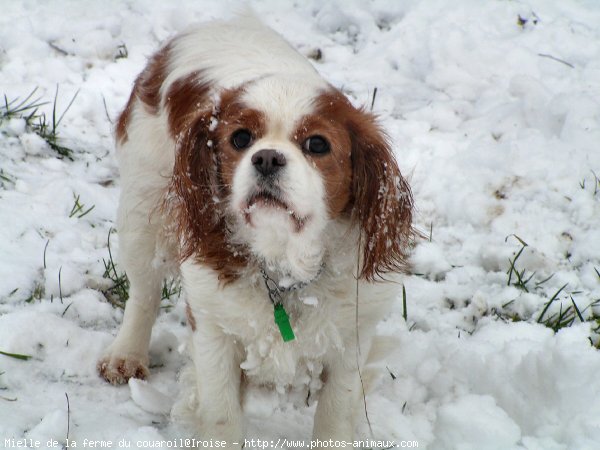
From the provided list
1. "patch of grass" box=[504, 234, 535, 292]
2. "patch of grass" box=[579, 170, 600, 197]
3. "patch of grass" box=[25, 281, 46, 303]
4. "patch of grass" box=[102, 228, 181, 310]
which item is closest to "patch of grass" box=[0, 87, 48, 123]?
"patch of grass" box=[102, 228, 181, 310]

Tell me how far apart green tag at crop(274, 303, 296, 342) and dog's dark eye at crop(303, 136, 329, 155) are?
469 mm

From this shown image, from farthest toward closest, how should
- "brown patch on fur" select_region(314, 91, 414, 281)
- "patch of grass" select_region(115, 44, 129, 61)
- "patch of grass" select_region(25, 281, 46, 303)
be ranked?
1. "patch of grass" select_region(115, 44, 129, 61)
2. "patch of grass" select_region(25, 281, 46, 303)
3. "brown patch on fur" select_region(314, 91, 414, 281)

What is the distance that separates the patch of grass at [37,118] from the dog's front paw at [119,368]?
1.49 metres

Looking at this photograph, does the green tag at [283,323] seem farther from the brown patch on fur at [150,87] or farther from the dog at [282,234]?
the brown patch on fur at [150,87]

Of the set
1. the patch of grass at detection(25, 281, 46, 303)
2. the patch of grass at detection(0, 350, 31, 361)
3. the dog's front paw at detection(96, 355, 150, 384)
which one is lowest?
the dog's front paw at detection(96, 355, 150, 384)

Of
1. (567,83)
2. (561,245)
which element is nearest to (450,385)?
(561,245)

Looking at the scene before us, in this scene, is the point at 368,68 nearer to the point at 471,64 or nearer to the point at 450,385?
the point at 471,64

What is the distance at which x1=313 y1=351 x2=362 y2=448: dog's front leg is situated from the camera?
2.19 metres

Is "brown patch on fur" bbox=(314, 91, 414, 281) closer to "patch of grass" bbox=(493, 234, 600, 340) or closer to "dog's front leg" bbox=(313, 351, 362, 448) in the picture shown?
"dog's front leg" bbox=(313, 351, 362, 448)

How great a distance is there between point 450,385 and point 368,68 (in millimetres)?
2585

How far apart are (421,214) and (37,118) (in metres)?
2.14

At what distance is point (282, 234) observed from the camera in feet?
6.37

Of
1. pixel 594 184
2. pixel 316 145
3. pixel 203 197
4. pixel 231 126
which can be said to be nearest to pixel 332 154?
pixel 316 145

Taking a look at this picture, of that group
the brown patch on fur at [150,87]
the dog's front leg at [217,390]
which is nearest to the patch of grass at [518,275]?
the dog's front leg at [217,390]
